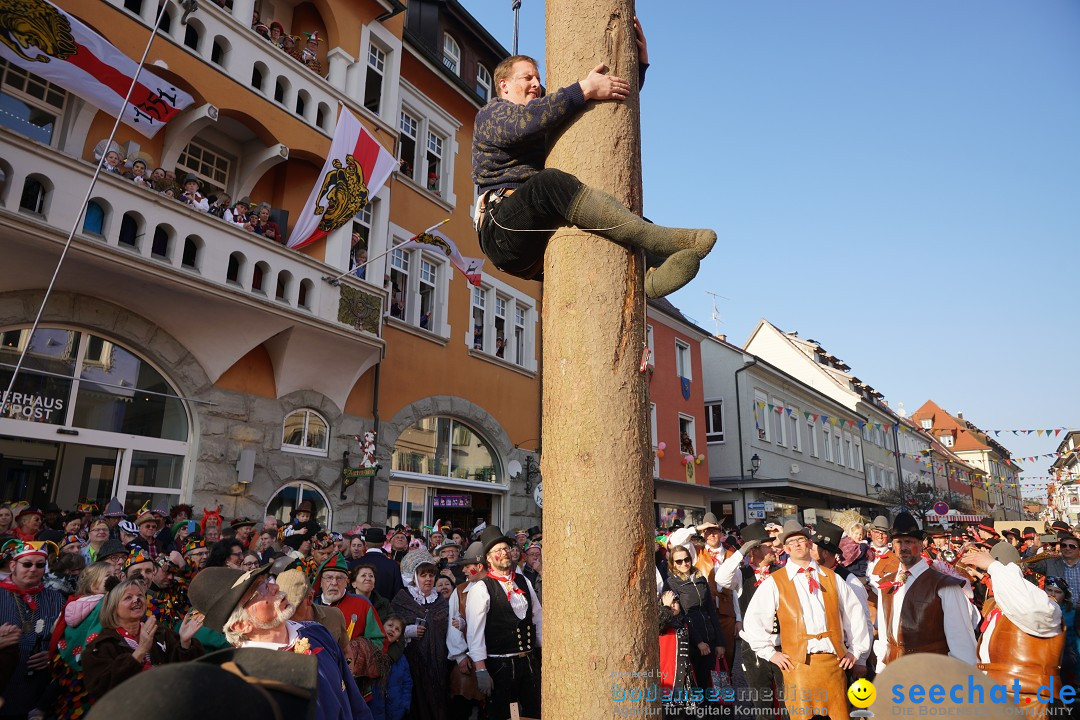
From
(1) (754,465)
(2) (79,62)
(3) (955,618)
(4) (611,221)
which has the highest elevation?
(2) (79,62)

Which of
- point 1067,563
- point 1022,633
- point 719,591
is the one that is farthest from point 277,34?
point 1067,563

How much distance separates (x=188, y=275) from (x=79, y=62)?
9.55ft

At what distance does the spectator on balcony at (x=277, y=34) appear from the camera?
13.2 meters

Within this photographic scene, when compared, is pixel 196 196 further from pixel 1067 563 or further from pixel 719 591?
pixel 1067 563

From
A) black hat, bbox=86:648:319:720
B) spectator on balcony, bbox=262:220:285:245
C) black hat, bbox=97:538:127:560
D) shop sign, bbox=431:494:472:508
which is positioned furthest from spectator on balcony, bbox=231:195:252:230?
black hat, bbox=86:648:319:720

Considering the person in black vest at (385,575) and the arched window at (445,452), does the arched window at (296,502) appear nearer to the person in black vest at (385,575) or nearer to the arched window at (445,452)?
the arched window at (445,452)

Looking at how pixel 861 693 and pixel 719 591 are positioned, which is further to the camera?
pixel 719 591

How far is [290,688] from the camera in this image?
5.88ft

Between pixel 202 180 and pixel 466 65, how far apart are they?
30.6ft

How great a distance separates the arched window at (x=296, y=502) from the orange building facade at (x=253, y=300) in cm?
5

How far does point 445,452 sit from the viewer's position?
16.7 m

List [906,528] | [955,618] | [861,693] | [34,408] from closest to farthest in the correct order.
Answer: [861,693] → [955,618] → [906,528] → [34,408]

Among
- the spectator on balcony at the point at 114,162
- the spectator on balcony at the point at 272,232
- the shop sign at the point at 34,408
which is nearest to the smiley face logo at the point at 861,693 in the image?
the shop sign at the point at 34,408

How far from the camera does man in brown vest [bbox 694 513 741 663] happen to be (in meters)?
7.90
